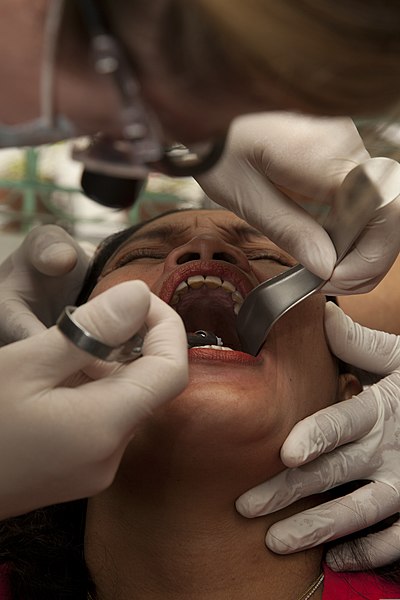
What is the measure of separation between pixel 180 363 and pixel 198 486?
1.45 ft

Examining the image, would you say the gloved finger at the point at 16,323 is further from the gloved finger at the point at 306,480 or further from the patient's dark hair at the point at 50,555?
the gloved finger at the point at 306,480

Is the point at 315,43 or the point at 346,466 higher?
the point at 315,43

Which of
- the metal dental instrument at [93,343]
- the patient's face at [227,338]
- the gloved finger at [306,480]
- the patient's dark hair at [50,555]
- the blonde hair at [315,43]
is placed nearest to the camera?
the blonde hair at [315,43]

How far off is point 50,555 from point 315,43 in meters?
1.45

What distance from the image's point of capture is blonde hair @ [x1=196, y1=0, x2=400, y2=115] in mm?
788

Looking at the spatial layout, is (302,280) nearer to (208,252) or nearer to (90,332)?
(208,252)

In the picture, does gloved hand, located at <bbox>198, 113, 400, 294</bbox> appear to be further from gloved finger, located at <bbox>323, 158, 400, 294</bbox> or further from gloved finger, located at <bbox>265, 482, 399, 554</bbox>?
gloved finger, located at <bbox>265, 482, 399, 554</bbox>

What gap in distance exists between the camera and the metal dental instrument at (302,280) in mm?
1497

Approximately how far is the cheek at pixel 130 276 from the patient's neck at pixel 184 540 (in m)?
0.39

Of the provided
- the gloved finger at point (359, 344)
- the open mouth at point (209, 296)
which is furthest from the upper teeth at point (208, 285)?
the gloved finger at point (359, 344)

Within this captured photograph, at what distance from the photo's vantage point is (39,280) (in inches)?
85.0

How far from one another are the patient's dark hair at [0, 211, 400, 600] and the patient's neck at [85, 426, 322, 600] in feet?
0.31

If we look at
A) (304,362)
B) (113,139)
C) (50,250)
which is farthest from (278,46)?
(50,250)

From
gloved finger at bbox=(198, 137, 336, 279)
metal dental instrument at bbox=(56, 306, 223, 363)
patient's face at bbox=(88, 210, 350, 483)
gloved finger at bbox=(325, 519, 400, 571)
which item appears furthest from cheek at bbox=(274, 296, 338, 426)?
metal dental instrument at bbox=(56, 306, 223, 363)
